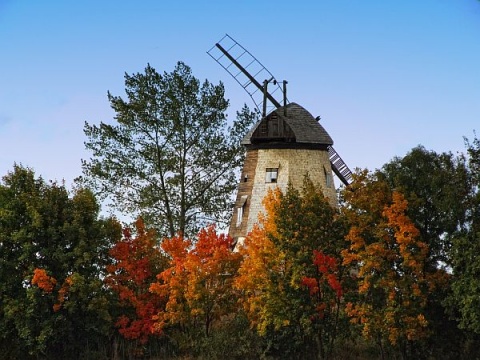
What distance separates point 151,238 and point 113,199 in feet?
35.2

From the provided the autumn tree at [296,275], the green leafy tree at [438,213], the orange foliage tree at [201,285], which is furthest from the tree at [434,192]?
the orange foliage tree at [201,285]

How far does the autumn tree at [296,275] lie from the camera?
50.5m

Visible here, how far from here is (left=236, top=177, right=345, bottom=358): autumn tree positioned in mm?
50531

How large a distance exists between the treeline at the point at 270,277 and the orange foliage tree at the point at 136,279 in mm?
77

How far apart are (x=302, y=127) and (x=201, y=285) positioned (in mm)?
15702

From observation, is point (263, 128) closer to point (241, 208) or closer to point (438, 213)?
point (241, 208)

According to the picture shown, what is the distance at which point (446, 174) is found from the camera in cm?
4953

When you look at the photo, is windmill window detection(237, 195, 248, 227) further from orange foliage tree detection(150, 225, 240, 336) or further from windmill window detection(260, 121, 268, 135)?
orange foliage tree detection(150, 225, 240, 336)

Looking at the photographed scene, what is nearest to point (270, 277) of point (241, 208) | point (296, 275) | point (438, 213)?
point (296, 275)

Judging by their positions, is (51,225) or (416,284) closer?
(416,284)

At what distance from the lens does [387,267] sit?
160ft

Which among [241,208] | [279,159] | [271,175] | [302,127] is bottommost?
[241,208]

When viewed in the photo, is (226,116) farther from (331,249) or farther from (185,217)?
(331,249)

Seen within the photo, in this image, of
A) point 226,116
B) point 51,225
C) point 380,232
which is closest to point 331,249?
point 380,232
